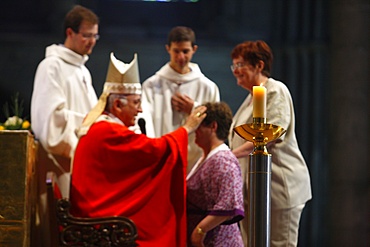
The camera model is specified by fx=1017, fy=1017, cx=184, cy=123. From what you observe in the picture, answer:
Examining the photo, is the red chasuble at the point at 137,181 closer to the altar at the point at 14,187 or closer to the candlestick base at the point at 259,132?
the altar at the point at 14,187

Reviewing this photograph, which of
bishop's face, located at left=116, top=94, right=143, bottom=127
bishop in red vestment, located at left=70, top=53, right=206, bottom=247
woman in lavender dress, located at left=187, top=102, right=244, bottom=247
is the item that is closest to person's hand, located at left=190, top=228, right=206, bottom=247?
woman in lavender dress, located at left=187, top=102, right=244, bottom=247

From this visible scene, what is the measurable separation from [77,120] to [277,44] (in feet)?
13.0

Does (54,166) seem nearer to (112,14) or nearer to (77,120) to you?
(77,120)

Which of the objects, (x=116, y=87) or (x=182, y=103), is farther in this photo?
(x=182, y=103)

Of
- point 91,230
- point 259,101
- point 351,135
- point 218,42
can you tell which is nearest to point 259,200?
point 259,101

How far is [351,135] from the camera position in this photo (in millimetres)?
8500

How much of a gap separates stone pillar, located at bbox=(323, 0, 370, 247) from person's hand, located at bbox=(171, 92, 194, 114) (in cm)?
136

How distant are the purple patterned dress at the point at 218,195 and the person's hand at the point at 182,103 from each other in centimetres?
119

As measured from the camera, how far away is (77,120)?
26.0 ft

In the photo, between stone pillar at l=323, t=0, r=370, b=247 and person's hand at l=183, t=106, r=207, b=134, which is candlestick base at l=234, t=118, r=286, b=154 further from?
stone pillar at l=323, t=0, r=370, b=247

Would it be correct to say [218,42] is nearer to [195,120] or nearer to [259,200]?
[195,120]

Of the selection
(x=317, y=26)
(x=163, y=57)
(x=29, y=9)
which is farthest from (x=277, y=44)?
(x=29, y=9)

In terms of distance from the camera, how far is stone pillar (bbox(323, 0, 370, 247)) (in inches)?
331

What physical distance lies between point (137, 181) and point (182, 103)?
49.4 inches
